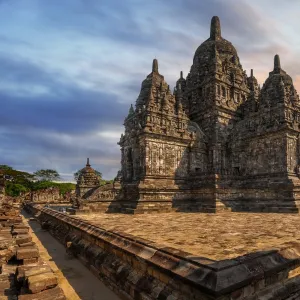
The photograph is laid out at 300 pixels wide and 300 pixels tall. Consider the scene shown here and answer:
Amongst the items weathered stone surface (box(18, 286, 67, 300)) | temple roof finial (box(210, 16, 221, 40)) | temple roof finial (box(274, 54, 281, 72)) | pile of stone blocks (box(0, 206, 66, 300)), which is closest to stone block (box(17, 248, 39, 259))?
pile of stone blocks (box(0, 206, 66, 300))

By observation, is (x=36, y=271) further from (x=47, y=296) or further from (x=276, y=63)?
(x=276, y=63)

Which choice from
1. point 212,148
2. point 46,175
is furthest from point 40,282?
point 46,175

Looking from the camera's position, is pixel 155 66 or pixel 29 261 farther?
pixel 155 66

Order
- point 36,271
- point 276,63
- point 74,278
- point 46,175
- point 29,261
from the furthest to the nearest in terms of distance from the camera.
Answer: point 46,175, point 276,63, point 74,278, point 29,261, point 36,271

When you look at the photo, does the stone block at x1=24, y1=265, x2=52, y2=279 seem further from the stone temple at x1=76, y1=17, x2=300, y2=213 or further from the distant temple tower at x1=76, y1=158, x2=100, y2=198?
the distant temple tower at x1=76, y1=158, x2=100, y2=198

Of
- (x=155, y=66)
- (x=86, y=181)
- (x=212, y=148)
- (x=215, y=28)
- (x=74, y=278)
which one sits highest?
(x=215, y=28)

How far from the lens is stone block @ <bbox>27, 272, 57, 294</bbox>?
3.74 metres

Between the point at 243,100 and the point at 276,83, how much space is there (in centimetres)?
400

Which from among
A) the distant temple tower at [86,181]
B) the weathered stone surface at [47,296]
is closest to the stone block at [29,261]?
the weathered stone surface at [47,296]

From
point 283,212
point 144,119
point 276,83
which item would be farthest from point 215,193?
point 276,83

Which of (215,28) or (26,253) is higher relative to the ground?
(215,28)

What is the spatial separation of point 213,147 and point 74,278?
1798cm

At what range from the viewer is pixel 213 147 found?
2162cm

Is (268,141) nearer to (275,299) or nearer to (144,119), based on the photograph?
(144,119)
